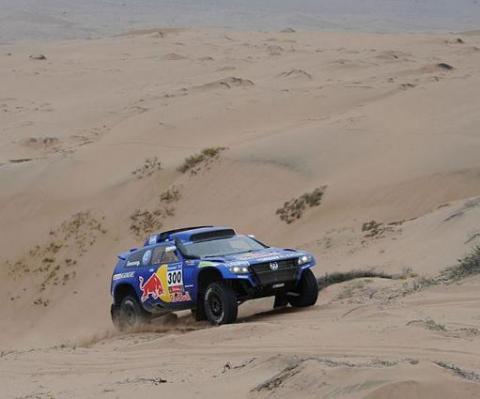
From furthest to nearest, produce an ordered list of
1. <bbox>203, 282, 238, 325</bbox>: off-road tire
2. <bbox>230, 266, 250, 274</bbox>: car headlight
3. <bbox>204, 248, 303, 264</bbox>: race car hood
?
<bbox>204, 248, 303, 264</bbox>: race car hood, <bbox>230, 266, 250, 274</bbox>: car headlight, <bbox>203, 282, 238, 325</bbox>: off-road tire

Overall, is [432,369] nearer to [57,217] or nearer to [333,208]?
[333,208]

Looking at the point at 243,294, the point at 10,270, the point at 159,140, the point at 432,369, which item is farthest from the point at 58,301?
the point at 432,369

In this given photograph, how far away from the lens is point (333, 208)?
2311cm

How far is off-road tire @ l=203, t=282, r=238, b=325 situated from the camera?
14375 millimetres

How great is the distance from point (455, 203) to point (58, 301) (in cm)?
862

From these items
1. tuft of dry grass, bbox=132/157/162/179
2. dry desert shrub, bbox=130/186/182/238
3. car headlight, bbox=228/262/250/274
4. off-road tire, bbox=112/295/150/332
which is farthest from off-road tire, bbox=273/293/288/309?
tuft of dry grass, bbox=132/157/162/179

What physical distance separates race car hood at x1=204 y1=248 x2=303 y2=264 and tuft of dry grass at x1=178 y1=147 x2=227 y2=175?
11.5 meters

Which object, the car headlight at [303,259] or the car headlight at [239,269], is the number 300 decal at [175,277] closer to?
the car headlight at [239,269]

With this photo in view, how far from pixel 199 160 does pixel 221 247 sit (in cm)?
1148

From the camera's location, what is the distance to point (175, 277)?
15547 millimetres

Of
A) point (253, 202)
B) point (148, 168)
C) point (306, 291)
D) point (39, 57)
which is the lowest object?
point (306, 291)

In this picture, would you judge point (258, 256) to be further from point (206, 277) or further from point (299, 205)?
point (299, 205)

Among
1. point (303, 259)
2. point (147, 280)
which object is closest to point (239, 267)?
point (303, 259)

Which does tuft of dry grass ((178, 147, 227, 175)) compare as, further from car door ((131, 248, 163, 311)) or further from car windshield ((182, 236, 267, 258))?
car windshield ((182, 236, 267, 258))
